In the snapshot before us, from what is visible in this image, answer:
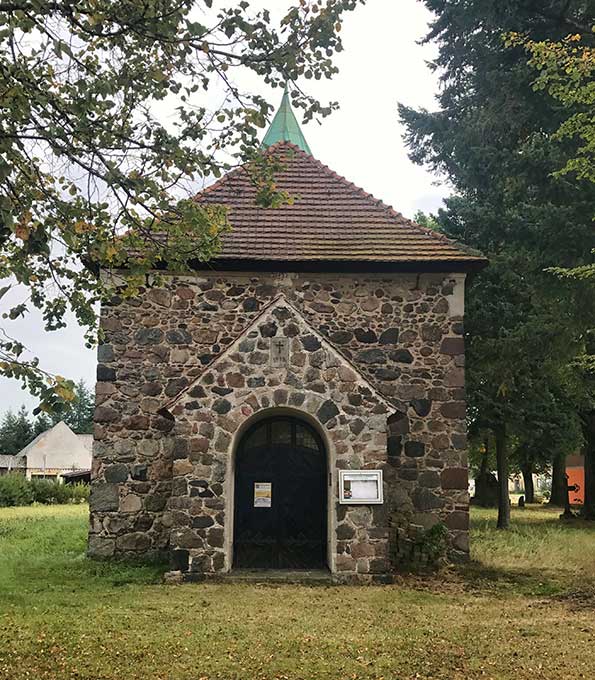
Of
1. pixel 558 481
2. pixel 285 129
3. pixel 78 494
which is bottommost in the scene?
pixel 78 494

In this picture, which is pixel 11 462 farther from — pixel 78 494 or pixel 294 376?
pixel 294 376

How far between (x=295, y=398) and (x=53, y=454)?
53906 mm

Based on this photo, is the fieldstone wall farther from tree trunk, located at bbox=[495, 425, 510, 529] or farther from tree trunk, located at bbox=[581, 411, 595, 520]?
tree trunk, located at bbox=[581, 411, 595, 520]

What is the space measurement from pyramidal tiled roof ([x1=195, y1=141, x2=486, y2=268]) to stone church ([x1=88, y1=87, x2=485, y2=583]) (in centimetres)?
4

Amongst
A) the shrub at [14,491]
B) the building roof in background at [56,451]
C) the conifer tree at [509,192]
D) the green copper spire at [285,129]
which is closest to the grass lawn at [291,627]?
the conifer tree at [509,192]

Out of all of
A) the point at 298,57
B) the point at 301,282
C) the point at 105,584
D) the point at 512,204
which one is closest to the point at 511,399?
the point at 512,204

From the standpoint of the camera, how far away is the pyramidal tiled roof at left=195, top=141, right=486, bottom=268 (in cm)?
1189

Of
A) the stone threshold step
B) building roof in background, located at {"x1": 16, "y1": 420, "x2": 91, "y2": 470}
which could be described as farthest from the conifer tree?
building roof in background, located at {"x1": 16, "y1": 420, "x2": 91, "y2": 470}

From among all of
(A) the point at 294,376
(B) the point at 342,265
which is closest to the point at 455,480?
(A) the point at 294,376

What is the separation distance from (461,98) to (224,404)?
37.5 feet

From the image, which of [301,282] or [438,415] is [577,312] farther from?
[301,282]

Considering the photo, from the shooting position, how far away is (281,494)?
11094mm

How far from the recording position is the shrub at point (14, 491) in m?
35.6

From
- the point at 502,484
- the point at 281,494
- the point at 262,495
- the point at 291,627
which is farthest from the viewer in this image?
the point at 502,484
